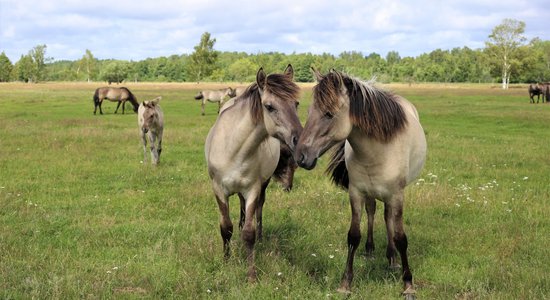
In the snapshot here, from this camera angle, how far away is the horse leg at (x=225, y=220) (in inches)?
218

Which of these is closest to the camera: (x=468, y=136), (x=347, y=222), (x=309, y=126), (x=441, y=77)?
(x=309, y=126)

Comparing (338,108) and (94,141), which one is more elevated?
(338,108)

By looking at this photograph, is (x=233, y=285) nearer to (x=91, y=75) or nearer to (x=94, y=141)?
(x=94, y=141)

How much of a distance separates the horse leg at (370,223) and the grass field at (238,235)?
0.46 feet

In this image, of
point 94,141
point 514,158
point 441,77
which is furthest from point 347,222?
point 441,77

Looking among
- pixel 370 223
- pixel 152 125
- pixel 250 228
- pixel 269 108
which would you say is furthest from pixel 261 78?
pixel 152 125

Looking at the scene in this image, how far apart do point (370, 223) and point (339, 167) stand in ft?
2.72

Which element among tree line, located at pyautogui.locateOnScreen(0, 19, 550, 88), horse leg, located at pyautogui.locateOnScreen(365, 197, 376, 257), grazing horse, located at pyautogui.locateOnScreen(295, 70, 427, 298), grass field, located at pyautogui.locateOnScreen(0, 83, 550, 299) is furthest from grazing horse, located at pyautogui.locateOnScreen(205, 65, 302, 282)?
tree line, located at pyautogui.locateOnScreen(0, 19, 550, 88)

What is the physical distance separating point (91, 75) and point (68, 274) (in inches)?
5367

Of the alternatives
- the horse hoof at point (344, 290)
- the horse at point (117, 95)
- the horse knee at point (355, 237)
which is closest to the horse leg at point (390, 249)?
the horse knee at point (355, 237)

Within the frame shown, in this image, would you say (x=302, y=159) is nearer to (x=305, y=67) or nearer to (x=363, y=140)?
(x=363, y=140)

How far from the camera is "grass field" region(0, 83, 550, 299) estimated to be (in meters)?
4.92

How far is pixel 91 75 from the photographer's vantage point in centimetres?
13025

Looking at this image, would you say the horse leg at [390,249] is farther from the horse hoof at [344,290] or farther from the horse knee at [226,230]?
the horse knee at [226,230]
